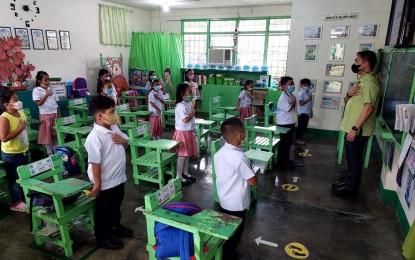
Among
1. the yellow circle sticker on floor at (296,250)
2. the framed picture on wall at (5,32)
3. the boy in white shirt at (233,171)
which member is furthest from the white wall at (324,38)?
the framed picture on wall at (5,32)

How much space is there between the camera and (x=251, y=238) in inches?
105

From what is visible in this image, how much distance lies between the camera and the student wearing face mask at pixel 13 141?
285cm

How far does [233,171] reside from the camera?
1996 mm

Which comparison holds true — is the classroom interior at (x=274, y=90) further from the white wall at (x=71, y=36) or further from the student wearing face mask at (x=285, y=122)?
the student wearing face mask at (x=285, y=122)

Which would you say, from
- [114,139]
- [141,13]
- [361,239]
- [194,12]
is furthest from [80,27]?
[361,239]

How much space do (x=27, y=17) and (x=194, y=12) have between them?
474 centimetres

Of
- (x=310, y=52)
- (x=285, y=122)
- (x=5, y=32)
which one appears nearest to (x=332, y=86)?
(x=310, y=52)

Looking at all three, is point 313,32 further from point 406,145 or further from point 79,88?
point 79,88

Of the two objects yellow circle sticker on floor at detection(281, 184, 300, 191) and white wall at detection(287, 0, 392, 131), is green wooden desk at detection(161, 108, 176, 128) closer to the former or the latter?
white wall at detection(287, 0, 392, 131)

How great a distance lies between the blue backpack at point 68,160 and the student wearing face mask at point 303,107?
4.11 meters

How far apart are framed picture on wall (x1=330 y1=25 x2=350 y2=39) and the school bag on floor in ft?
18.6

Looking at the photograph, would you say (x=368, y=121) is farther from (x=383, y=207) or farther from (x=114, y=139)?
(x=114, y=139)

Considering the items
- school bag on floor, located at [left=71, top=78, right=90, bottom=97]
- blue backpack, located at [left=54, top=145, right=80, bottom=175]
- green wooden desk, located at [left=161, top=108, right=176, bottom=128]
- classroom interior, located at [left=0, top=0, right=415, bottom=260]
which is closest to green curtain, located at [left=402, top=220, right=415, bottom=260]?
classroom interior, located at [left=0, top=0, right=415, bottom=260]

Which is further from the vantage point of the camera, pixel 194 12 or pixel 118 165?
pixel 194 12
